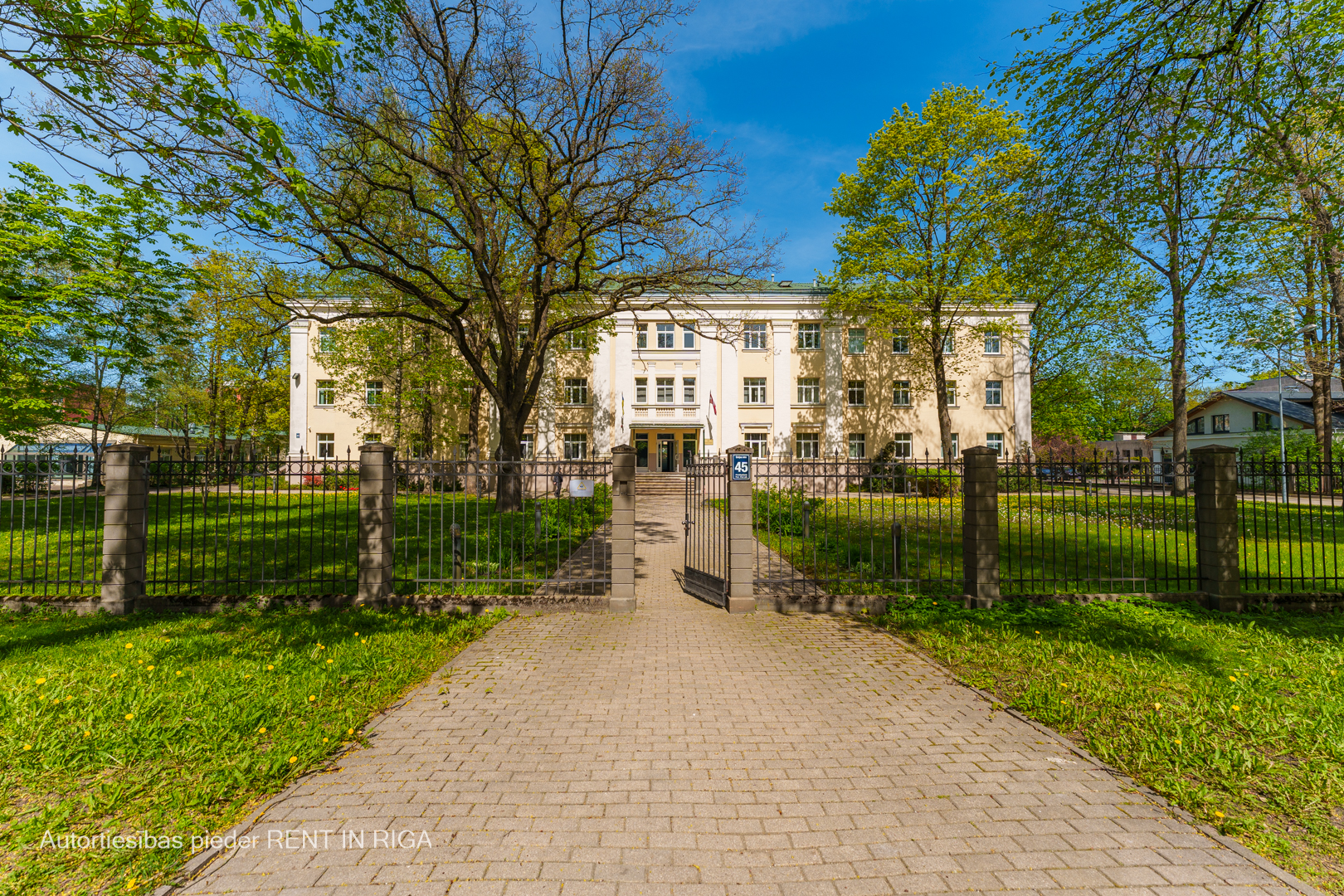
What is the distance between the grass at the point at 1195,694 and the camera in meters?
3.25

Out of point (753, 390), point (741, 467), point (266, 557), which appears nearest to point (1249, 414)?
point (753, 390)

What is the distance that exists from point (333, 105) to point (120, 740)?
10733 mm

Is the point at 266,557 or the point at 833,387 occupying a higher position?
the point at 833,387

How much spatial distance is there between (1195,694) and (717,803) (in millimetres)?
4543

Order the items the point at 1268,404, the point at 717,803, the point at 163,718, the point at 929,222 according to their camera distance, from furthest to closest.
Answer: the point at 1268,404 < the point at 929,222 < the point at 163,718 < the point at 717,803

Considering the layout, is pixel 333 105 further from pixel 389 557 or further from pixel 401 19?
pixel 389 557

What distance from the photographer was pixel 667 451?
116ft

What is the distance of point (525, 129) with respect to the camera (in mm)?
11766

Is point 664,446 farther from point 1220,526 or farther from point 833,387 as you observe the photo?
point 1220,526

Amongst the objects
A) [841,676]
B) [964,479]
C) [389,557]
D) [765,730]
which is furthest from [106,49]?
[964,479]

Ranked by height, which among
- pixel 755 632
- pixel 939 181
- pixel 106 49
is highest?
pixel 939 181

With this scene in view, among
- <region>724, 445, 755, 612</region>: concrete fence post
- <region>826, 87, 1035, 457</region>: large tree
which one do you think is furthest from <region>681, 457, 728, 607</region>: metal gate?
<region>826, 87, 1035, 457</region>: large tree

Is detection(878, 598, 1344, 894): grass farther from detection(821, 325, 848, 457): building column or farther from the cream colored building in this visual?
detection(821, 325, 848, 457): building column

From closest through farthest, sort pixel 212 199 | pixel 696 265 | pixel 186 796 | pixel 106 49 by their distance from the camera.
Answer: pixel 186 796
pixel 106 49
pixel 212 199
pixel 696 265
